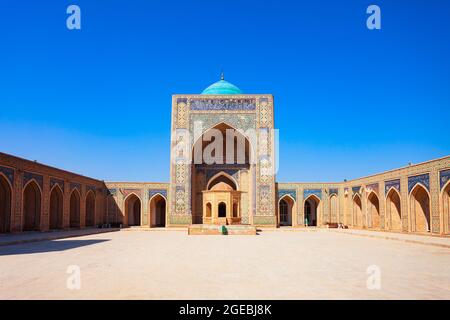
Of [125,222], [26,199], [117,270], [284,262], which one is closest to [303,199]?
[125,222]

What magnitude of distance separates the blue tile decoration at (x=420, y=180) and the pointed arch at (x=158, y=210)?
13.9m

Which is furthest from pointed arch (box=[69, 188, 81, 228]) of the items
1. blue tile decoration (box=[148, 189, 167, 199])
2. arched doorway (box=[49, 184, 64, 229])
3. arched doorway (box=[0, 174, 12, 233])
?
arched doorway (box=[0, 174, 12, 233])

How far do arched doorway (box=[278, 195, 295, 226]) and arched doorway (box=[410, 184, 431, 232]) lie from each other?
9.85m

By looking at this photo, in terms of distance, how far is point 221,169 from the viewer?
→ 25359 millimetres

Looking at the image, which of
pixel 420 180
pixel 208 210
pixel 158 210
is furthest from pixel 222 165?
pixel 420 180

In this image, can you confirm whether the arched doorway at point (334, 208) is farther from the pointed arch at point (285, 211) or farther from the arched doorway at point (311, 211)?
the pointed arch at point (285, 211)

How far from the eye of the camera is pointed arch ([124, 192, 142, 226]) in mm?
25327

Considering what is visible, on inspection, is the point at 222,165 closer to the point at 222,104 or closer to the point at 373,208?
the point at 222,104

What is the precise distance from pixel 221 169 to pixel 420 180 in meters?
11.8

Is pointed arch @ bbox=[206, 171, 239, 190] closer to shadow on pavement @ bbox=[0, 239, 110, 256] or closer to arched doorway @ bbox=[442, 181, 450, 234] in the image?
arched doorway @ bbox=[442, 181, 450, 234]

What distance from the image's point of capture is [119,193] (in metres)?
25.1

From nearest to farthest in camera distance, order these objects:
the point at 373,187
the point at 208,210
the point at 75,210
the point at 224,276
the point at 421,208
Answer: the point at 224,276 < the point at 421,208 < the point at 373,187 < the point at 75,210 < the point at 208,210
